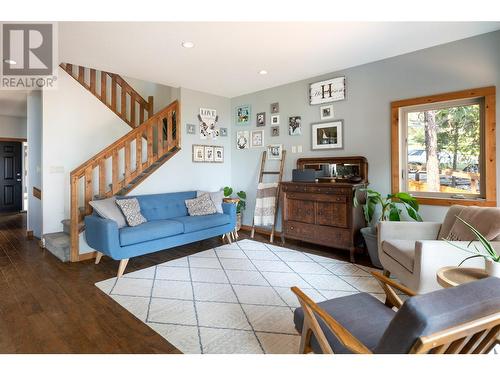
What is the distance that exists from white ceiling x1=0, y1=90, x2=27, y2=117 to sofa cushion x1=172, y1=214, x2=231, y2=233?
3.97 meters

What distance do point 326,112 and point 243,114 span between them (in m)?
1.77

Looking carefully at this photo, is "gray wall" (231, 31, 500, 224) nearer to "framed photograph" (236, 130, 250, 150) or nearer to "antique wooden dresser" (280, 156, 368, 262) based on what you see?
"antique wooden dresser" (280, 156, 368, 262)

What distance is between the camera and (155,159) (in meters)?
4.57

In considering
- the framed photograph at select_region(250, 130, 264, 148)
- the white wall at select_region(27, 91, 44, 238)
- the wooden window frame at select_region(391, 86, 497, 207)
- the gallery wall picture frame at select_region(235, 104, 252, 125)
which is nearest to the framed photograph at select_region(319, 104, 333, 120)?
the wooden window frame at select_region(391, 86, 497, 207)

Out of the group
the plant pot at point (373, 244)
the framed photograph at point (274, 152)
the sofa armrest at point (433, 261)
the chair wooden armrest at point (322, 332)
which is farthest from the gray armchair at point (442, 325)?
the framed photograph at point (274, 152)

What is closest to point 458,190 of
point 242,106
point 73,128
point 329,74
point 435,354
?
point 329,74

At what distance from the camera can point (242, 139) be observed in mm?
5473

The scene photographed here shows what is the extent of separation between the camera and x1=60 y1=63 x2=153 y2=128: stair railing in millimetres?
4348

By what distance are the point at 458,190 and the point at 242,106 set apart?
3.77 metres

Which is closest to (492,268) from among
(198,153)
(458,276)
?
(458,276)

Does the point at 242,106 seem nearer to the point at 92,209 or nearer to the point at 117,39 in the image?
the point at 117,39

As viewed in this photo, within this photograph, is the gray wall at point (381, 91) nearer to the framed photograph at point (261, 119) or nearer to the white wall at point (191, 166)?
the framed photograph at point (261, 119)
